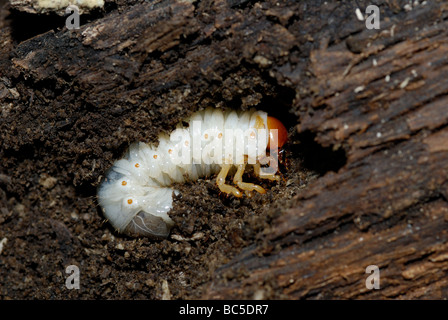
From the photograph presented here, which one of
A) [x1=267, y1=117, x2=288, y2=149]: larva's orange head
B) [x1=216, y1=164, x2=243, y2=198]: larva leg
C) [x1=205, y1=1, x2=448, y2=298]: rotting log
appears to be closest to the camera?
[x1=205, y1=1, x2=448, y2=298]: rotting log

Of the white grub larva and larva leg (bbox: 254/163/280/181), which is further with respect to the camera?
the white grub larva

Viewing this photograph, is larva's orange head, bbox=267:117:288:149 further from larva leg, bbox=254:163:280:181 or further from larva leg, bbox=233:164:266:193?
larva leg, bbox=233:164:266:193

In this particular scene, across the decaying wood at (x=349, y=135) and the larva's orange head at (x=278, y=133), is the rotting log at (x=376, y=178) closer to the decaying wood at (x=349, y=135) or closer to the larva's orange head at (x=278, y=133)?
the decaying wood at (x=349, y=135)

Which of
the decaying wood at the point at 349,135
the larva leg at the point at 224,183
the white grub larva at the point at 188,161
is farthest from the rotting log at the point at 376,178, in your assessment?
the white grub larva at the point at 188,161

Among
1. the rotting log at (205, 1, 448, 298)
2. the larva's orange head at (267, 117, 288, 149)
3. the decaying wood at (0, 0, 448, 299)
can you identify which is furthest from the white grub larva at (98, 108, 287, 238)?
the rotting log at (205, 1, 448, 298)

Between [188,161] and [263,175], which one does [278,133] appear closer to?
[263,175]

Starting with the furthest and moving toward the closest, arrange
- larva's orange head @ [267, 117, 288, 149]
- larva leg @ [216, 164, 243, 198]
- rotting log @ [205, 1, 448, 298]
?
larva's orange head @ [267, 117, 288, 149] → larva leg @ [216, 164, 243, 198] → rotting log @ [205, 1, 448, 298]

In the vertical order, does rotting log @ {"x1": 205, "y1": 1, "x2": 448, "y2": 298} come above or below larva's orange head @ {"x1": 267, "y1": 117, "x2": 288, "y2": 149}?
below
